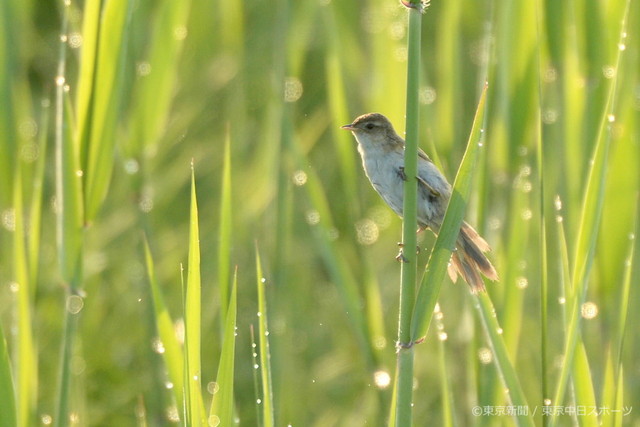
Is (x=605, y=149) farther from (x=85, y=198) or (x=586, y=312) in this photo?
(x=85, y=198)

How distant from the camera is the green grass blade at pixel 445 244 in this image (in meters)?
1.34

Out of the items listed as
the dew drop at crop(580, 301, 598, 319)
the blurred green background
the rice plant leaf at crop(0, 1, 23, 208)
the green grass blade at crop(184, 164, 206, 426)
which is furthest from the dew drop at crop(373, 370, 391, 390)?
the rice plant leaf at crop(0, 1, 23, 208)

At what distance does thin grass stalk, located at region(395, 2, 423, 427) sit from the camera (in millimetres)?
1298

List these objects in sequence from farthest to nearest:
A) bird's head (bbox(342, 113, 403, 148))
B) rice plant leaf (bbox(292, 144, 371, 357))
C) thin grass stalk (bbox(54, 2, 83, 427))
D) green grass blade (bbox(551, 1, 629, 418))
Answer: bird's head (bbox(342, 113, 403, 148))
rice plant leaf (bbox(292, 144, 371, 357))
thin grass stalk (bbox(54, 2, 83, 427))
green grass blade (bbox(551, 1, 629, 418))

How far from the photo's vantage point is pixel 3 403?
1.48m

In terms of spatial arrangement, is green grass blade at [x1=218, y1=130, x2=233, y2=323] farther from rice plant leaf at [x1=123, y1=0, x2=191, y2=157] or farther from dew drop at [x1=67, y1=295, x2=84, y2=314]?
rice plant leaf at [x1=123, y1=0, x2=191, y2=157]

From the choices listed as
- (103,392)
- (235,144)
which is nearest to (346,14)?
(235,144)

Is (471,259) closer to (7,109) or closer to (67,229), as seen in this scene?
(67,229)

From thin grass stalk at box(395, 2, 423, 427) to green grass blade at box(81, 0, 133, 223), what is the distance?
69cm

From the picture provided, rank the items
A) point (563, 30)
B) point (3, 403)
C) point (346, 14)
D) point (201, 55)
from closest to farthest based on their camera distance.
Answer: point (3, 403)
point (563, 30)
point (346, 14)
point (201, 55)

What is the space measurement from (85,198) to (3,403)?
0.46 meters

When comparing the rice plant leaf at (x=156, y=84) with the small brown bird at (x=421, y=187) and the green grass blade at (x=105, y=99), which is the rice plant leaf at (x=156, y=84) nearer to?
the green grass blade at (x=105, y=99)

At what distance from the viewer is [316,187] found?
2176 mm

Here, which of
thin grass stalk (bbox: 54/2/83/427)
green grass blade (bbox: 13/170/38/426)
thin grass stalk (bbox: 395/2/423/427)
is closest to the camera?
thin grass stalk (bbox: 395/2/423/427)
